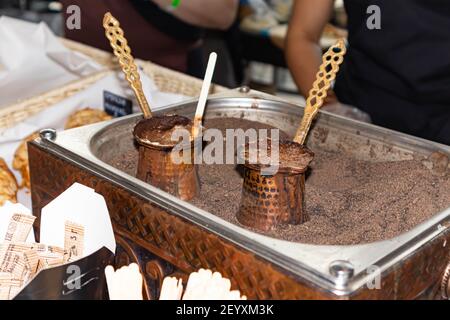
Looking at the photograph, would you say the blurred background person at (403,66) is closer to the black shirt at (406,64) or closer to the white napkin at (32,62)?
the black shirt at (406,64)

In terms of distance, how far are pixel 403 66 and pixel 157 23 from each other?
982 millimetres

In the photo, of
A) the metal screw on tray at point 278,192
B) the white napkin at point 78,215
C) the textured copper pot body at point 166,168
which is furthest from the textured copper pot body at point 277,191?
the white napkin at point 78,215

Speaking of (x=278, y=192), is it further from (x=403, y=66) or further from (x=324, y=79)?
(x=403, y=66)

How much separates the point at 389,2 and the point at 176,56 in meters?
0.98

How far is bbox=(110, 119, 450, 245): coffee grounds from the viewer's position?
0.93m

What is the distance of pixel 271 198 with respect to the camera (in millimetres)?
915

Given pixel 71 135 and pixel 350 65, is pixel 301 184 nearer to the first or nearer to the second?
pixel 71 135

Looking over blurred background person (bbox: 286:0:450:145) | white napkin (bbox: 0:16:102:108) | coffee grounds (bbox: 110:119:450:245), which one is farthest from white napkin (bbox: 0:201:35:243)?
blurred background person (bbox: 286:0:450:145)

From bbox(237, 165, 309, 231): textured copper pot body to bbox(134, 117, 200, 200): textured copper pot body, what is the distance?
0.41 ft

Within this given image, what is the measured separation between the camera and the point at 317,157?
4.14 feet

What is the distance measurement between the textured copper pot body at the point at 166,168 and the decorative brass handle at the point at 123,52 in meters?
0.13

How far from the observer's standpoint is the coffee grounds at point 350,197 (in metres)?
0.93

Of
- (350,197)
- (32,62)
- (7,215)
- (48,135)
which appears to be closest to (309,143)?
(350,197)

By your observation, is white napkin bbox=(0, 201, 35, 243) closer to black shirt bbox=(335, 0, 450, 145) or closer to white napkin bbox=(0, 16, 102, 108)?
white napkin bbox=(0, 16, 102, 108)
